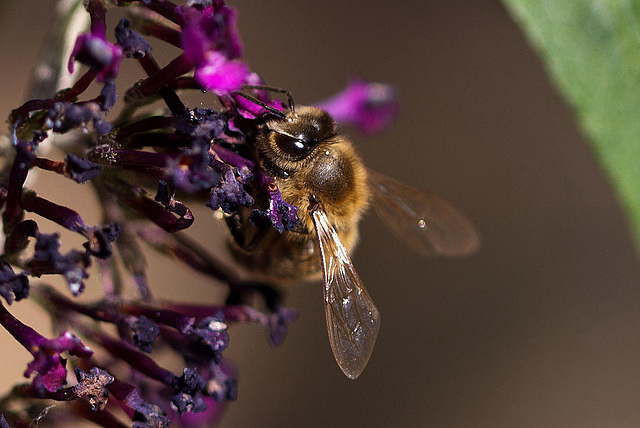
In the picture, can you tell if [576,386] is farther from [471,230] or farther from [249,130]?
[249,130]

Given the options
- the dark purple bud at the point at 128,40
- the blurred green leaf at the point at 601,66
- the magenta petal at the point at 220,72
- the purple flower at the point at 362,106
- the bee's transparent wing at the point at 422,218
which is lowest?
the dark purple bud at the point at 128,40

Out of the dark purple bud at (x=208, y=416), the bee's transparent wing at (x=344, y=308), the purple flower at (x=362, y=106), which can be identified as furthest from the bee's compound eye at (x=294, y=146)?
the dark purple bud at (x=208, y=416)

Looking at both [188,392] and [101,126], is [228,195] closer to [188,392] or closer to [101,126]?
[101,126]

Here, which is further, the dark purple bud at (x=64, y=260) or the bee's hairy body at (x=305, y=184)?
the bee's hairy body at (x=305, y=184)

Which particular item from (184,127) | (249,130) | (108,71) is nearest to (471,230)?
(249,130)

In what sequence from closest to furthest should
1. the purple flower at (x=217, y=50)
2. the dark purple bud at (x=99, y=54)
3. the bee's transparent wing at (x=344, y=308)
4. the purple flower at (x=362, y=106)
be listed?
the dark purple bud at (x=99, y=54), the purple flower at (x=217, y=50), the bee's transparent wing at (x=344, y=308), the purple flower at (x=362, y=106)

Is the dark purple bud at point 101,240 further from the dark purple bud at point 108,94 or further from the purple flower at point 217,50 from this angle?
the purple flower at point 217,50

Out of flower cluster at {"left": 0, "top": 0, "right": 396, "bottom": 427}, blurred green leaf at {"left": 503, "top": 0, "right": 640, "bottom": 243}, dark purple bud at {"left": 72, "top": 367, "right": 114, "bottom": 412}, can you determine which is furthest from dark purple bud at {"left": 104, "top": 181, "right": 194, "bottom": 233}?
blurred green leaf at {"left": 503, "top": 0, "right": 640, "bottom": 243}
